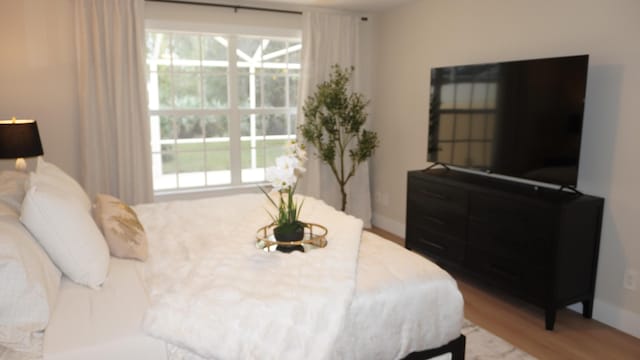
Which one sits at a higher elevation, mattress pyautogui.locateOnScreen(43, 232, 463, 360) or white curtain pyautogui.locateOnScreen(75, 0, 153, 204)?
white curtain pyautogui.locateOnScreen(75, 0, 153, 204)

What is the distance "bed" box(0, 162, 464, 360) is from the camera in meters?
1.57

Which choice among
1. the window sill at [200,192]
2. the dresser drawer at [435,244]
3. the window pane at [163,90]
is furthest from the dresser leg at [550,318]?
the window pane at [163,90]

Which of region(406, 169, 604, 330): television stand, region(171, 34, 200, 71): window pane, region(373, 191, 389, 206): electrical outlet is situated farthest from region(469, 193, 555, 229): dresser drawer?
region(171, 34, 200, 71): window pane

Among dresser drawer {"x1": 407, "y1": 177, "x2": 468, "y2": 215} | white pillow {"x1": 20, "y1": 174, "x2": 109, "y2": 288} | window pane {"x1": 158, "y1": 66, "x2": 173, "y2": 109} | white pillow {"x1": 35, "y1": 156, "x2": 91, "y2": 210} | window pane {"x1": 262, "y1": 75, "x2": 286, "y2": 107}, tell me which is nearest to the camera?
white pillow {"x1": 20, "y1": 174, "x2": 109, "y2": 288}

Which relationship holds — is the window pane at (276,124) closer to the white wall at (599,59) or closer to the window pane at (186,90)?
the window pane at (186,90)

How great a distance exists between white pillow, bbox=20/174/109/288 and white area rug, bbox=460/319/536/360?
2.04m

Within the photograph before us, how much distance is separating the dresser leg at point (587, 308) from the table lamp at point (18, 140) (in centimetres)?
398

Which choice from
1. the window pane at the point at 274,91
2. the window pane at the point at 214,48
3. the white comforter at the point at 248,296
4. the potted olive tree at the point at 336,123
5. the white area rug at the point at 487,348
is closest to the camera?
the white comforter at the point at 248,296

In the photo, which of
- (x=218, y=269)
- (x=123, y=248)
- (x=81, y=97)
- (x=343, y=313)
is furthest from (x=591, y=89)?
(x=81, y=97)

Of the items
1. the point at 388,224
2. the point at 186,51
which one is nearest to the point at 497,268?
the point at 388,224

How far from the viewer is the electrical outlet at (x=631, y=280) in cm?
291

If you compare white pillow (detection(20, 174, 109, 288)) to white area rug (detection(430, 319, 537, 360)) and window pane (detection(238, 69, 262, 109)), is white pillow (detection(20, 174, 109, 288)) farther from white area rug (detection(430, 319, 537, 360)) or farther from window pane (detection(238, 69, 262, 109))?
window pane (detection(238, 69, 262, 109))

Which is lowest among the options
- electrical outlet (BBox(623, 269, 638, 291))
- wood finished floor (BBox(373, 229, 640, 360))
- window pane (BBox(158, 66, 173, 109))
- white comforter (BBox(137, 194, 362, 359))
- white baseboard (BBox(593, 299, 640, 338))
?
wood finished floor (BBox(373, 229, 640, 360))

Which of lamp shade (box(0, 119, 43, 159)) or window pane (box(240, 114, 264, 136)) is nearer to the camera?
lamp shade (box(0, 119, 43, 159))
